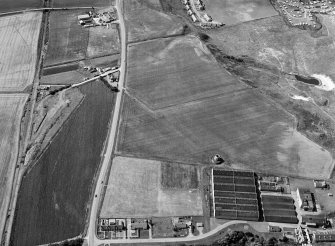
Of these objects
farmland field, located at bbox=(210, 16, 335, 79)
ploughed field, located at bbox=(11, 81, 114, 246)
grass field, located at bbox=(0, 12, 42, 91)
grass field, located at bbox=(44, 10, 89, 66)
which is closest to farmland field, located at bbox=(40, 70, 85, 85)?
grass field, located at bbox=(0, 12, 42, 91)

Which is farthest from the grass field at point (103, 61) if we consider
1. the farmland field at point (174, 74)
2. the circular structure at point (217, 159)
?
the circular structure at point (217, 159)

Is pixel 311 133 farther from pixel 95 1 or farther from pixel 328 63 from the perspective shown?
pixel 95 1

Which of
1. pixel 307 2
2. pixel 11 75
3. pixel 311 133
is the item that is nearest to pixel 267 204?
pixel 311 133

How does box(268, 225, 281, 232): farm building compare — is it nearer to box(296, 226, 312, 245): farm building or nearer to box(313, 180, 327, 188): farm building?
box(296, 226, 312, 245): farm building

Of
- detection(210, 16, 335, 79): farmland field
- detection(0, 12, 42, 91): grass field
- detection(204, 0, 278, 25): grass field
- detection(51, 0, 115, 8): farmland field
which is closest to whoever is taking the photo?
detection(0, 12, 42, 91): grass field

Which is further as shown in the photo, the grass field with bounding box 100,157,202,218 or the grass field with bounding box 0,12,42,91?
the grass field with bounding box 0,12,42,91

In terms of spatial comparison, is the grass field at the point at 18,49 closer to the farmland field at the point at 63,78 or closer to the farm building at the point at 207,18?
the farmland field at the point at 63,78

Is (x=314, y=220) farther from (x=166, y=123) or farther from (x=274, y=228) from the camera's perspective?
(x=166, y=123)
